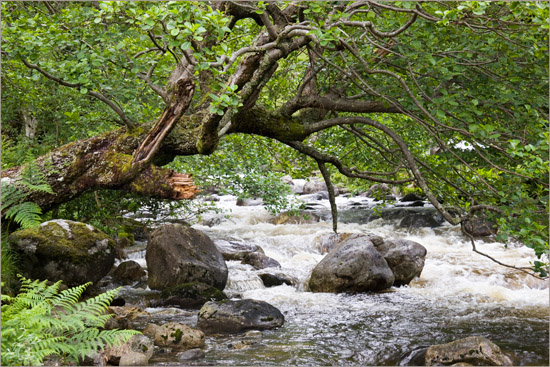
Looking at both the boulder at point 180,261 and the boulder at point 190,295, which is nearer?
the boulder at point 190,295

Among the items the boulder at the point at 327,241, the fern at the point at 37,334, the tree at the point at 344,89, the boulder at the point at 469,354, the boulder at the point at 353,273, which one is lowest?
the boulder at the point at 327,241

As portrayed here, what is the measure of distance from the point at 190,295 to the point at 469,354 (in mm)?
6578

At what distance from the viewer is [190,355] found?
26.7 feet

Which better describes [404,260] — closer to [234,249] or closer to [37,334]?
[234,249]

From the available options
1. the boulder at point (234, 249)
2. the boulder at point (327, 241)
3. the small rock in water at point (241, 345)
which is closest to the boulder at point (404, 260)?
the boulder at point (327, 241)

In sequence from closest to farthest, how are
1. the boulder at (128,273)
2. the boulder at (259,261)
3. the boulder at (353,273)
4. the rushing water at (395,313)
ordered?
1. the rushing water at (395,313)
2. the boulder at (353,273)
3. the boulder at (128,273)
4. the boulder at (259,261)

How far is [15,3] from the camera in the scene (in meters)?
10.6

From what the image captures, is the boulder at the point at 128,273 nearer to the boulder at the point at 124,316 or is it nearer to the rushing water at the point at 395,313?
the rushing water at the point at 395,313

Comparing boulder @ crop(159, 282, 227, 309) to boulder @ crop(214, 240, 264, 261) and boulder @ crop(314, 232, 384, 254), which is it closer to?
boulder @ crop(214, 240, 264, 261)

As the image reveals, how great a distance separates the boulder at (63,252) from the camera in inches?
370

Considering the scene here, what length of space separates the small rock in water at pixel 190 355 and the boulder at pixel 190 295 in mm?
3392

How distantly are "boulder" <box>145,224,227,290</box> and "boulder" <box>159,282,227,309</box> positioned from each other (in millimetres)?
511

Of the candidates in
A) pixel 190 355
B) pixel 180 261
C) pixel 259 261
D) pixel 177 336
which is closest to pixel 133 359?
pixel 190 355

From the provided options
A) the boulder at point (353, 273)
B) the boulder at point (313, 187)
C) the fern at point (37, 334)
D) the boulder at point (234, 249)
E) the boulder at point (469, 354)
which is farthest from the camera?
the boulder at point (313, 187)
